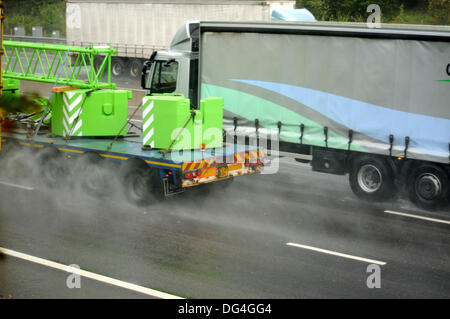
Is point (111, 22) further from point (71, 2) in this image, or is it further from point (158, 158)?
point (158, 158)

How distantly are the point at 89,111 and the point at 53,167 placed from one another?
1456 mm

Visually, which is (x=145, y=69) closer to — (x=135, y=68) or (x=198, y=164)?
(x=198, y=164)

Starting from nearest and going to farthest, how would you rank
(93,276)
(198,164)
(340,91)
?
(93,276) < (198,164) < (340,91)

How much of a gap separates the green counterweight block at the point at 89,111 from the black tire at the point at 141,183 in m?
1.79

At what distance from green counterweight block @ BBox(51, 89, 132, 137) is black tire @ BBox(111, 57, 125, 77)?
27.1 m

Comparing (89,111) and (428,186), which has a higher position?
(89,111)

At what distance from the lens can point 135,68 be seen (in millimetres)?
40000

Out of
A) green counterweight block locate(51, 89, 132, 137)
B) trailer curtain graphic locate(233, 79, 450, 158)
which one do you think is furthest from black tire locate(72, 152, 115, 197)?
trailer curtain graphic locate(233, 79, 450, 158)

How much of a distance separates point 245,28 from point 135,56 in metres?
25.3

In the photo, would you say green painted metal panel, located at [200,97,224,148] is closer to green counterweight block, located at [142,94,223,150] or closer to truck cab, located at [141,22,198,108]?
green counterweight block, located at [142,94,223,150]

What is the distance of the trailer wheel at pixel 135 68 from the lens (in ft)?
129

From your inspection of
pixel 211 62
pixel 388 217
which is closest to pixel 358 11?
pixel 211 62

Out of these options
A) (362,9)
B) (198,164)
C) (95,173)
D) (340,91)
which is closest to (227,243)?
(198,164)

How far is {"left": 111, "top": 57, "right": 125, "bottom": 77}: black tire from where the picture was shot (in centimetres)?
4071
